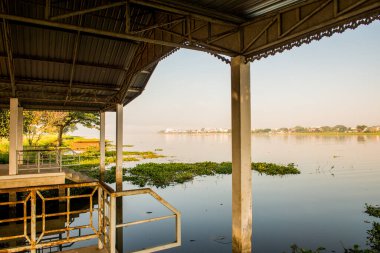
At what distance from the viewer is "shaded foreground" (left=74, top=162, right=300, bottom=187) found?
20.0m

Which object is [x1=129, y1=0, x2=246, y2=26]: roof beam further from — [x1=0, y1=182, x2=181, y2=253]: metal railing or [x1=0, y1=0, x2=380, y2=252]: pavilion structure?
[x1=0, y1=182, x2=181, y2=253]: metal railing

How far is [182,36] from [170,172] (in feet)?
60.8

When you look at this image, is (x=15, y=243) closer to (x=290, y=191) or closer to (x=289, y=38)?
(x=289, y=38)

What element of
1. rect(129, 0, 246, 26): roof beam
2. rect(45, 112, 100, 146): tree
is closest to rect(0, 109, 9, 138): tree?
rect(45, 112, 100, 146): tree

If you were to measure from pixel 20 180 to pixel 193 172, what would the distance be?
17.1 metres

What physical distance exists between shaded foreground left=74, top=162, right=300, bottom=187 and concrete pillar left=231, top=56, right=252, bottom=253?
12.9 meters

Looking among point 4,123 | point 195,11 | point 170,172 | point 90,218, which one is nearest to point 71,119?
point 4,123

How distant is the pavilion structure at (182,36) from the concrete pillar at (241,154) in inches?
1.0

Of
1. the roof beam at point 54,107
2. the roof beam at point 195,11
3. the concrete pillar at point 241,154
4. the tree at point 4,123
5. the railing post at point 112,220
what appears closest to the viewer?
the railing post at point 112,220

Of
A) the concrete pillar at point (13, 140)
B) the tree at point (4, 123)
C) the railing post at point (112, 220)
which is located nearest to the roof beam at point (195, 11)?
the railing post at point (112, 220)

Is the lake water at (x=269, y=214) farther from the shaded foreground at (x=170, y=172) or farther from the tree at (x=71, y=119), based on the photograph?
the tree at (x=71, y=119)

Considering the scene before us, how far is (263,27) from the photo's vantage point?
5805 millimetres

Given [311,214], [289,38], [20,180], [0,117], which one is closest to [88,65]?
[20,180]

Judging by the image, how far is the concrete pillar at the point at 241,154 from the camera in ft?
20.9
